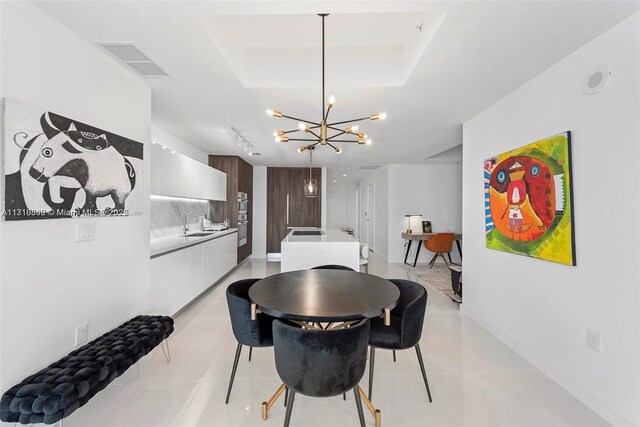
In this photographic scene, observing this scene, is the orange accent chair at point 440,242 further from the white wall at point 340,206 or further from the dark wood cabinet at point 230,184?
the white wall at point 340,206

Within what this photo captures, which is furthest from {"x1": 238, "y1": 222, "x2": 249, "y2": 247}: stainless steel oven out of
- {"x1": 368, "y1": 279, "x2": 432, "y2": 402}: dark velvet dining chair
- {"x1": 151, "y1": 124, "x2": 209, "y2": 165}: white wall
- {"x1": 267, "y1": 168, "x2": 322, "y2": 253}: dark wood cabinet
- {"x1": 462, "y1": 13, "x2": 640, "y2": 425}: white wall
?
{"x1": 462, "y1": 13, "x2": 640, "y2": 425}: white wall

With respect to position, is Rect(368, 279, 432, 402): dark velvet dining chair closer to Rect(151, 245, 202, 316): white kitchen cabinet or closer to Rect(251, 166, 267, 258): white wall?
Rect(151, 245, 202, 316): white kitchen cabinet

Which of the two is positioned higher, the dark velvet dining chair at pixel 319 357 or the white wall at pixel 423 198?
the white wall at pixel 423 198

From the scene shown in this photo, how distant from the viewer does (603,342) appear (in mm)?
1841

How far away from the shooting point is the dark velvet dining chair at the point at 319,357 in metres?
1.37

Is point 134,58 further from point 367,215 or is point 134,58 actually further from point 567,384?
point 367,215

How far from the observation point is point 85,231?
1.94 meters

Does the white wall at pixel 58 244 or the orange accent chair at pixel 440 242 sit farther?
the orange accent chair at pixel 440 242

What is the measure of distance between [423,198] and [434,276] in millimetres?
2232

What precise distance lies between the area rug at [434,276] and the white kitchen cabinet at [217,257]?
3591 millimetres

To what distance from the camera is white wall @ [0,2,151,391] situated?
150 centimetres

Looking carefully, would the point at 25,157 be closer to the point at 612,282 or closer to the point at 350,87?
the point at 350,87

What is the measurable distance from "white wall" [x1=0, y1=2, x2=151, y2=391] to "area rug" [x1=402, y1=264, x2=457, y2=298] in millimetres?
4380

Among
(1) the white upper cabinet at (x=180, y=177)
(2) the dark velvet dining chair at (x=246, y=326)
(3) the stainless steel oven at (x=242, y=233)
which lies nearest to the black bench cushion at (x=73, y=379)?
(2) the dark velvet dining chair at (x=246, y=326)
